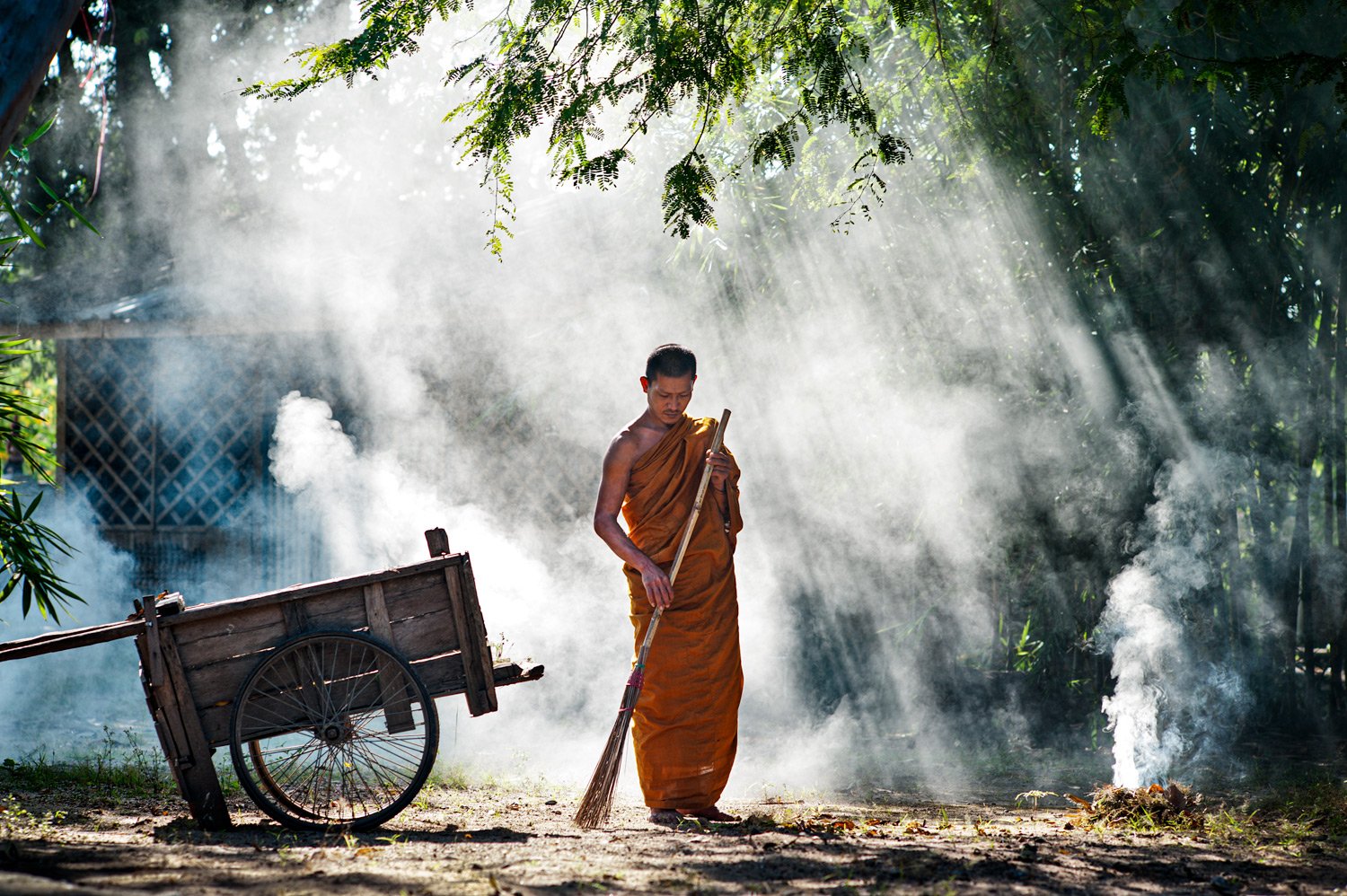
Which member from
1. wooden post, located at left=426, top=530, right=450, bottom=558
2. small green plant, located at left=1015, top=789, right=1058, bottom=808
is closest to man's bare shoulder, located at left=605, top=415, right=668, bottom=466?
wooden post, located at left=426, top=530, right=450, bottom=558

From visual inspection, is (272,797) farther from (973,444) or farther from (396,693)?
(973,444)

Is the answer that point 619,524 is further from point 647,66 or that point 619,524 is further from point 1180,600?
point 1180,600

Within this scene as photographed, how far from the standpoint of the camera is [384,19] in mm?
4031

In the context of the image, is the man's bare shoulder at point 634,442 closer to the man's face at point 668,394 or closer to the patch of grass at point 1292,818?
the man's face at point 668,394

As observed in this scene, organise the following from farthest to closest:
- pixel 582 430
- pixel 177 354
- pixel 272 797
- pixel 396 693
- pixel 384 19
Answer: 1. pixel 177 354
2. pixel 582 430
3. pixel 384 19
4. pixel 272 797
5. pixel 396 693

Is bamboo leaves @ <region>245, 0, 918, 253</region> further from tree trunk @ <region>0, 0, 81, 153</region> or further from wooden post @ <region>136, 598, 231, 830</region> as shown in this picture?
wooden post @ <region>136, 598, 231, 830</region>

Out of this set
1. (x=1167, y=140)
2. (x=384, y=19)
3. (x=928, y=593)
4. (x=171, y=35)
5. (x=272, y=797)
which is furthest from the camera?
(x=171, y=35)

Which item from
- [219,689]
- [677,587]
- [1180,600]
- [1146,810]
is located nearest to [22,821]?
[219,689]

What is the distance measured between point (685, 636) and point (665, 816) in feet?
2.10

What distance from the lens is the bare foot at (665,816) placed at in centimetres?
367

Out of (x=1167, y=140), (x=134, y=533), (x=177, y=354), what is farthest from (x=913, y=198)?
(x=134, y=533)

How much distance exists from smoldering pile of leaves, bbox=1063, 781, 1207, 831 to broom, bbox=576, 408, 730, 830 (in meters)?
1.72

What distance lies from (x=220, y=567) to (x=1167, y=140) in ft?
24.3

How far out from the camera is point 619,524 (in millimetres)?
4000
